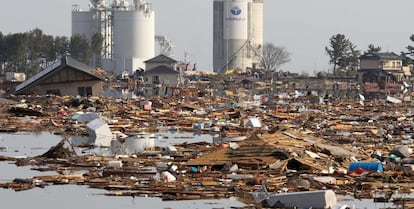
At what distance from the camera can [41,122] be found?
1237 inches

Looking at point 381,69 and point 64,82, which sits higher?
point 381,69

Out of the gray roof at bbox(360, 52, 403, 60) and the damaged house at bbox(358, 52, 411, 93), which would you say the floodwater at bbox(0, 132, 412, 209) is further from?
the gray roof at bbox(360, 52, 403, 60)

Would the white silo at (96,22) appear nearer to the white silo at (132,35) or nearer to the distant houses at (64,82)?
the white silo at (132,35)

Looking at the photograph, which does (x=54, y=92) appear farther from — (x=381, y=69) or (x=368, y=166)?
(x=381, y=69)

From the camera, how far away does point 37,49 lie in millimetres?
89250

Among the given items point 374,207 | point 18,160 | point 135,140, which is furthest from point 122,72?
point 374,207

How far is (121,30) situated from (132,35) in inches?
40.2

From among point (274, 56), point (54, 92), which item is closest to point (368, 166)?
point (54, 92)

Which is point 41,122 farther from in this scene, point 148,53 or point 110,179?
point 148,53

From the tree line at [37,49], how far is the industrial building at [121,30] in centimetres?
298

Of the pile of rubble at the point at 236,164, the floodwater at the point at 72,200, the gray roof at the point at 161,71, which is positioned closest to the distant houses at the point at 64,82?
the pile of rubble at the point at 236,164

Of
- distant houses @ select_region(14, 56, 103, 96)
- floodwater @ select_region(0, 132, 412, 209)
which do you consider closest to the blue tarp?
floodwater @ select_region(0, 132, 412, 209)

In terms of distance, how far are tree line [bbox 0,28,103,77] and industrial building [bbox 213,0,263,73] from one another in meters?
15.7

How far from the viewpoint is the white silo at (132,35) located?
9812cm
